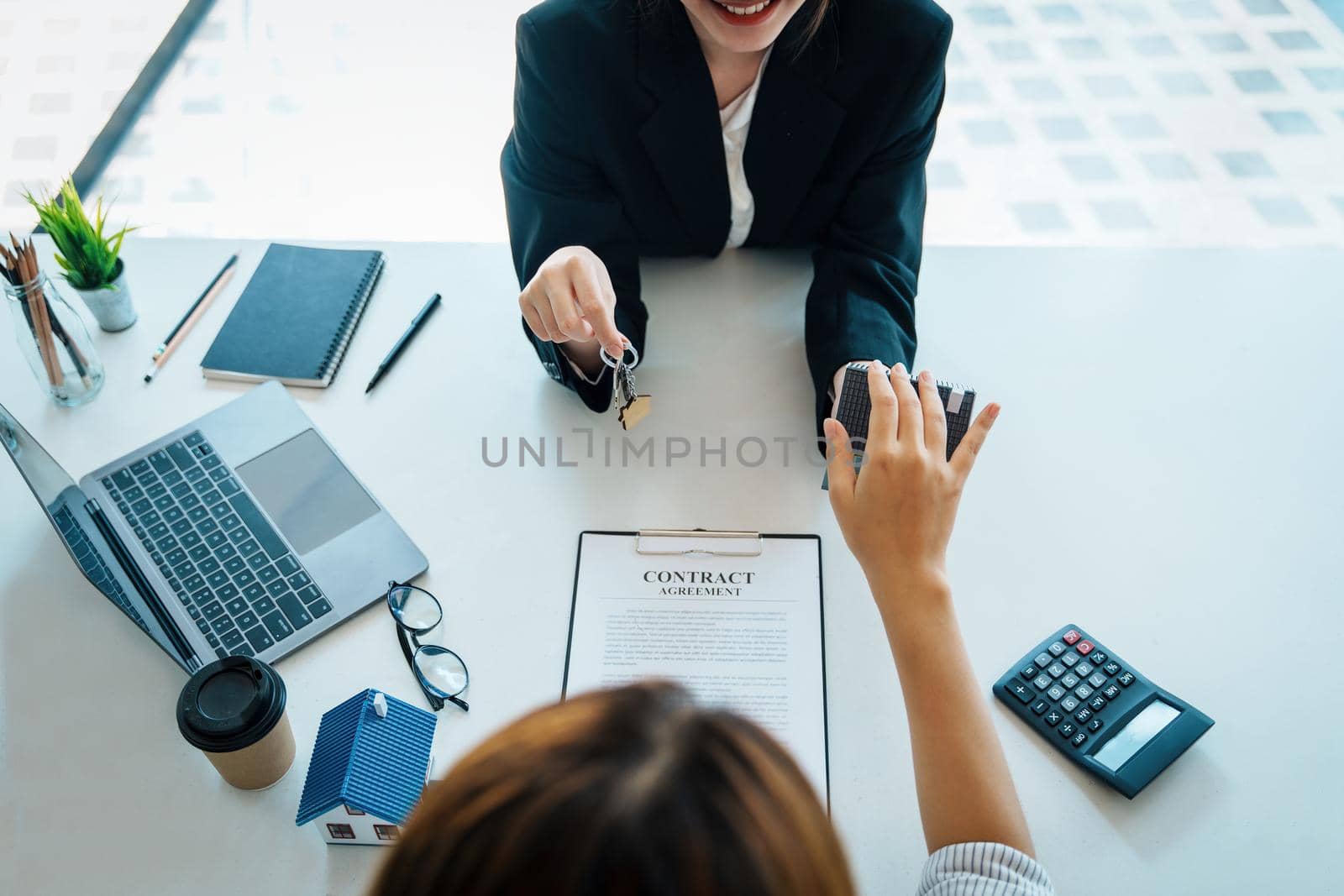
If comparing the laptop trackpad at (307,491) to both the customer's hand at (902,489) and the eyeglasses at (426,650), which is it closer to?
the eyeglasses at (426,650)

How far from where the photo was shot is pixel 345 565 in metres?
1.06

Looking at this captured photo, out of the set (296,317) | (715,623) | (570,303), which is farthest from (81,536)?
(715,623)

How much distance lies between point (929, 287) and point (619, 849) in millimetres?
1031

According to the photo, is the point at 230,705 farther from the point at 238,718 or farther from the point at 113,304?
the point at 113,304

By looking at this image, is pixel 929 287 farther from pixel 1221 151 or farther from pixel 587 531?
pixel 1221 151

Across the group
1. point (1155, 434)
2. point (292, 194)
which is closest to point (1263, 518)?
point (1155, 434)

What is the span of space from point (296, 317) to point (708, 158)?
21.9 inches

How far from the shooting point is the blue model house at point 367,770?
32.7 inches

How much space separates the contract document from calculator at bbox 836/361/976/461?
13 centimetres

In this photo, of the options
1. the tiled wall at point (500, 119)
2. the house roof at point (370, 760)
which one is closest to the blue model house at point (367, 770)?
the house roof at point (370, 760)

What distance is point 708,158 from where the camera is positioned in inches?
48.0

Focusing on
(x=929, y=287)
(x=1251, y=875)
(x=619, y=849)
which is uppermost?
(x=619, y=849)

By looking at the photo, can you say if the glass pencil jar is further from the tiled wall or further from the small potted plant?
the tiled wall

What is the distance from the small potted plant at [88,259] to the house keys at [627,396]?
2.05 feet
